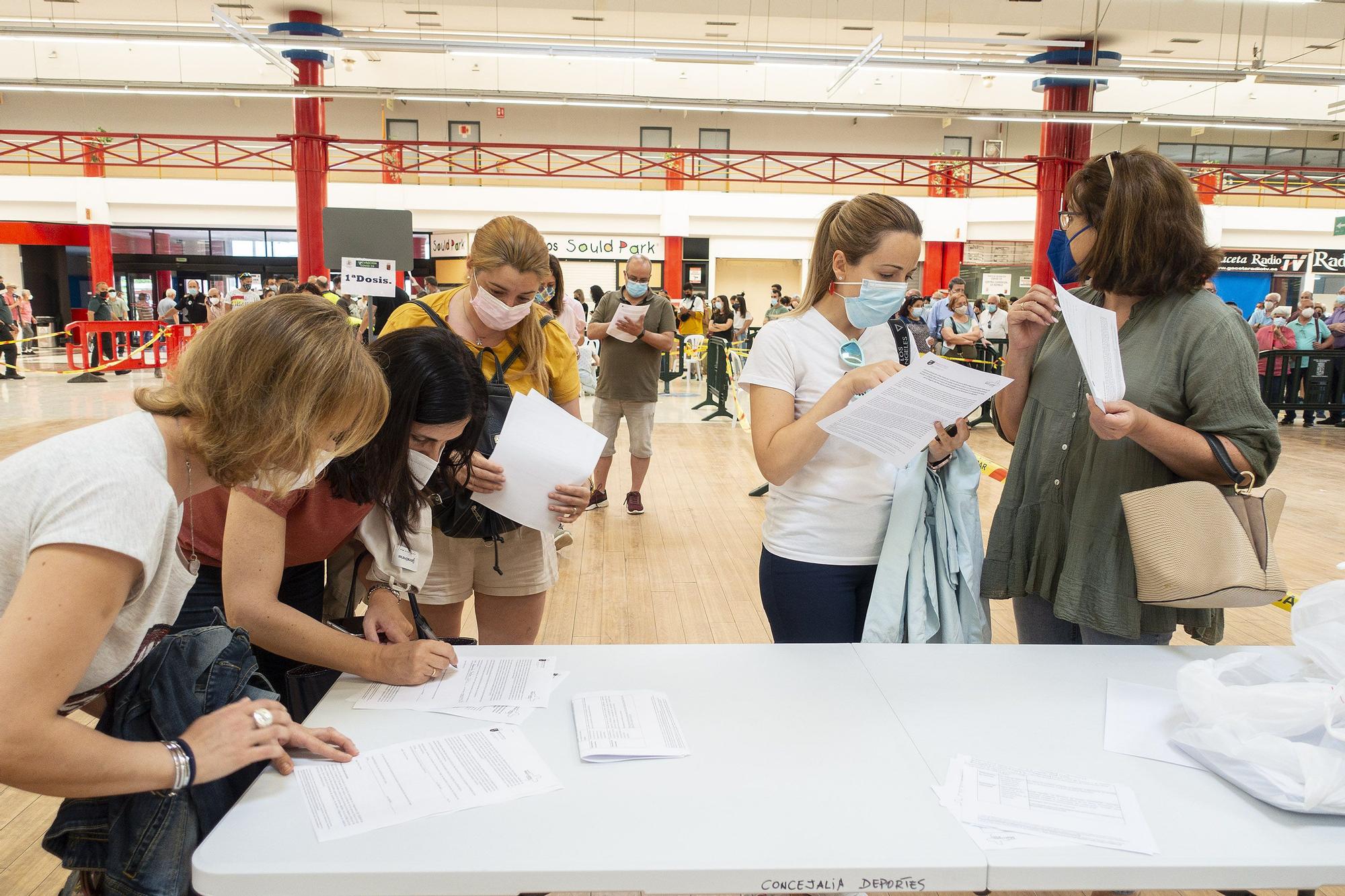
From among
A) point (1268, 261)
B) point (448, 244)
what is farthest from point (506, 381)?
point (1268, 261)

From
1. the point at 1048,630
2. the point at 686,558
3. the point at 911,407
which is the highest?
the point at 911,407

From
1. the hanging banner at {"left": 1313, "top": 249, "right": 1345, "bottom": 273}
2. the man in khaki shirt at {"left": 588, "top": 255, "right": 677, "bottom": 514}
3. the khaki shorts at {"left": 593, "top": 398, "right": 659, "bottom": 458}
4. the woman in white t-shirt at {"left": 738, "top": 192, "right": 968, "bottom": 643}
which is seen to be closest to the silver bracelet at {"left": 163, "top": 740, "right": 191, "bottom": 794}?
the woman in white t-shirt at {"left": 738, "top": 192, "right": 968, "bottom": 643}

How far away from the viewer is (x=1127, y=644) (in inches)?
66.1

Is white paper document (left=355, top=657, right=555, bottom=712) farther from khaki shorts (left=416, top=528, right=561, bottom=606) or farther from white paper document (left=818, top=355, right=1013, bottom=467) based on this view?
white paper document (left=818, top=355, right=1013, bottom=467)

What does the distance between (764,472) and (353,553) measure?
0.81 meters

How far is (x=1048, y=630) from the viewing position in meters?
1.83

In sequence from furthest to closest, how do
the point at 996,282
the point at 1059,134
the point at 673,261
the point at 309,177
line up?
the point at 996,282 → the point at 673,261 → the point at 1059,134 → the point at 309,177

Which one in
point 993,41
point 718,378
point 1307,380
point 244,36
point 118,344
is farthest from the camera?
point 118,344

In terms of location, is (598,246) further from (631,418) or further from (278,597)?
(278,597)

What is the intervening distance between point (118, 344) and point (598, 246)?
9260 millimetres

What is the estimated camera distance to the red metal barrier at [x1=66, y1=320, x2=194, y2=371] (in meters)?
13.3

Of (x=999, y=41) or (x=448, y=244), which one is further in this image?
(x=448, y=244)

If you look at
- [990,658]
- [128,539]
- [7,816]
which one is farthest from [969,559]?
[7,816]

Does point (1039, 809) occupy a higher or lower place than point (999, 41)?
lower
